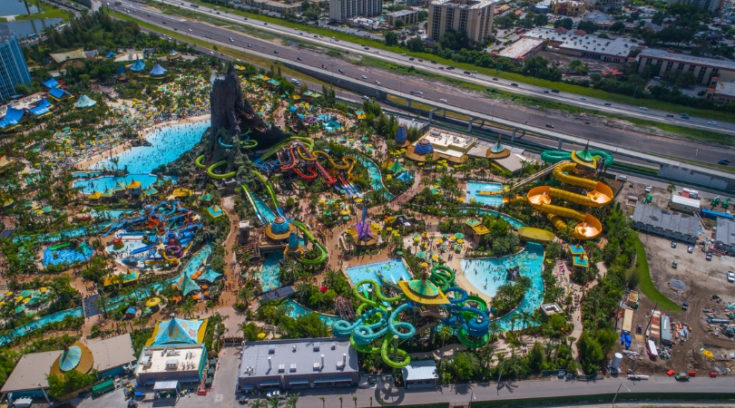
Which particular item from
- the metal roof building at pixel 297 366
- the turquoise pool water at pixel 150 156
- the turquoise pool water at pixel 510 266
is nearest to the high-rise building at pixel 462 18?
the turquoise pool water at pixel 150 156

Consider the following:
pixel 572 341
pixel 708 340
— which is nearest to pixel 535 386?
pixel 572 341

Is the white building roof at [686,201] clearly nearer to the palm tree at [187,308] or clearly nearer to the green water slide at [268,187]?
the green water slide at [268,187]

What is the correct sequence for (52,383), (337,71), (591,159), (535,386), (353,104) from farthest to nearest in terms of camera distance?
(337,71), (353,104), (591,159), (535,386), (52,383)

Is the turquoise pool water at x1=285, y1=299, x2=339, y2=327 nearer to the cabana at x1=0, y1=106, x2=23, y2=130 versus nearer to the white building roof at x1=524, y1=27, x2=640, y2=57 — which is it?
the cabana at x1=0, y1=106, x2=23, y2=130

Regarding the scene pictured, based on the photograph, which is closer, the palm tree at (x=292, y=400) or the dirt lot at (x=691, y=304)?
the palm tree at (x=292, y=400)

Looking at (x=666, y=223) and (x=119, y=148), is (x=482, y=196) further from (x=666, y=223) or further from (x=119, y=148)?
(x=119, y=148)

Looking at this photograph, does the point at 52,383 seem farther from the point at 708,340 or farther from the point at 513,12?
the point at 513,12

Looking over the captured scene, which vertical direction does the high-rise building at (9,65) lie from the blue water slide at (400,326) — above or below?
above

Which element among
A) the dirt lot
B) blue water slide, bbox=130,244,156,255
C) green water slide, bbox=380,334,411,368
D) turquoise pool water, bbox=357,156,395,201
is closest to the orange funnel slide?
the dirt lot
